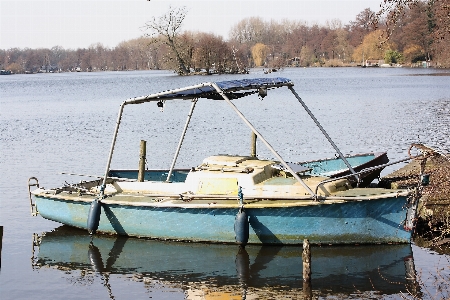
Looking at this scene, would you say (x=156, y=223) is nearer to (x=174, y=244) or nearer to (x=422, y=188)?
(x=174, y=244)

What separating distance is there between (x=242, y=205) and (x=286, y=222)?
1210 millimetres

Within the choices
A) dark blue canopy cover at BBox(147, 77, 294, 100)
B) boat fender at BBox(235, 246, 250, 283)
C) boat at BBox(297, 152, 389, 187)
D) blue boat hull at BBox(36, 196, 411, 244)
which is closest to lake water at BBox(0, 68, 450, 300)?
boat fender at BBox(235, 246, 250, 283)

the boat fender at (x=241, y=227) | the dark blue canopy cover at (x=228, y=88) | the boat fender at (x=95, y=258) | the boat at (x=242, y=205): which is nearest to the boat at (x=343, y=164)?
the boat at (x=242, y=205)

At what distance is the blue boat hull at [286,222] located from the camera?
18797mm

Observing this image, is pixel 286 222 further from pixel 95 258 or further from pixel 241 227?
pixel 95 258

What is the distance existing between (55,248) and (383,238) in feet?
30.5

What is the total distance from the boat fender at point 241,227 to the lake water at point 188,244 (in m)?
0.51

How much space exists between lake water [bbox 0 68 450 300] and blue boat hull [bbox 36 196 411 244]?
0.31 metres

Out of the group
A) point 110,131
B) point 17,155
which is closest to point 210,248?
point 17,155

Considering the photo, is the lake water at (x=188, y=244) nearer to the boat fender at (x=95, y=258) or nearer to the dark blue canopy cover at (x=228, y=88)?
the boat fender at (x=95, y=258)

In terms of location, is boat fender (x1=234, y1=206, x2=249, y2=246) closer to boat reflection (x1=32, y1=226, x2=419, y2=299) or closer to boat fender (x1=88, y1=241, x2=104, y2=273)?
boat reflection (x1=32, y1=226, x2=419, y2=299)

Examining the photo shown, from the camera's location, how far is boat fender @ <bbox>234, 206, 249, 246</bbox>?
19109 millimetres

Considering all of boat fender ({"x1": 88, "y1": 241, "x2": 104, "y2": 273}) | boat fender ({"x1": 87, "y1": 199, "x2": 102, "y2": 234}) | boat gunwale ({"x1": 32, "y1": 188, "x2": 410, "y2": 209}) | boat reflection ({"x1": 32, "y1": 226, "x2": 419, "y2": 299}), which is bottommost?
boat fender ({"x1": 88, "y1": 241, "x2": 104, "y2": 273})

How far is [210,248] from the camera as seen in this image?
66.1 feet
